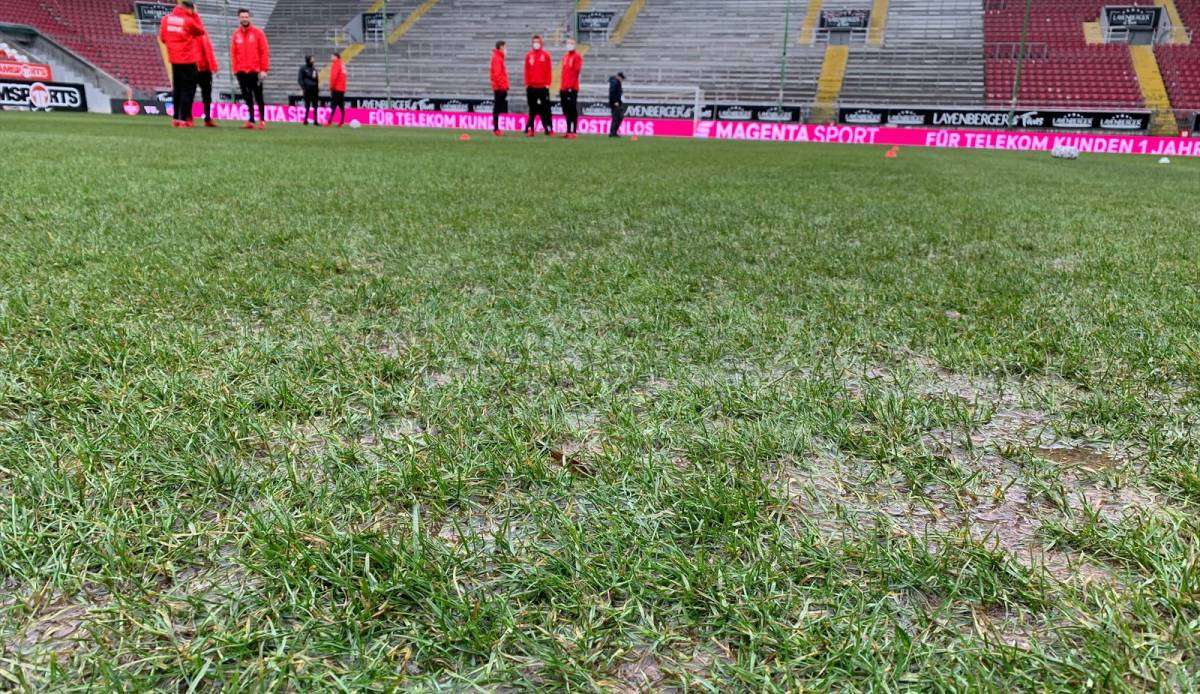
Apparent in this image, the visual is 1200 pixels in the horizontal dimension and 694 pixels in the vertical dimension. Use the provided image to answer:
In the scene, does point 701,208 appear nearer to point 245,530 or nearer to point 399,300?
point 399,300

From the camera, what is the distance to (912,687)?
79cm

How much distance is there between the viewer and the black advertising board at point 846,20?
30188 millimetres

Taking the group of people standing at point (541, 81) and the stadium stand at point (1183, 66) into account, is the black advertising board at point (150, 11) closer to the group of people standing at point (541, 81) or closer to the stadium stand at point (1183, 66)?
the group of people standing at point (541, 81)

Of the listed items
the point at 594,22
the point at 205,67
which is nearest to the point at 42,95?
the point at 205,67

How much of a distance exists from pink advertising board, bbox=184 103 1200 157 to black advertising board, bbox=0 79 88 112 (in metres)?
4.01

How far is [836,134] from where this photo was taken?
72.3 feet

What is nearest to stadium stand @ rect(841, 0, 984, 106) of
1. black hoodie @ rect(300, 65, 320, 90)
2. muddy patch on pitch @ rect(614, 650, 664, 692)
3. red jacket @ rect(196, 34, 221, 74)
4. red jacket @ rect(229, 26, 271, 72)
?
black hoodie @ rect(300, 65, 320, 90)

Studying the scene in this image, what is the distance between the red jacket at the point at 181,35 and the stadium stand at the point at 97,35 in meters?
23.8

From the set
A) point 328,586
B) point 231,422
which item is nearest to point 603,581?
point 328,586

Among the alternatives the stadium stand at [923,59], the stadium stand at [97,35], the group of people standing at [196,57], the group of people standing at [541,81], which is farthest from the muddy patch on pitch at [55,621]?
the stadium stand at [97,35]

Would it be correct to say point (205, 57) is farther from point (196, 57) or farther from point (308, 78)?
point (308, 78)

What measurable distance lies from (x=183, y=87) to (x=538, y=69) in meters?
6.35

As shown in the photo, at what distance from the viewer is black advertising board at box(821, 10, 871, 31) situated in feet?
99.0

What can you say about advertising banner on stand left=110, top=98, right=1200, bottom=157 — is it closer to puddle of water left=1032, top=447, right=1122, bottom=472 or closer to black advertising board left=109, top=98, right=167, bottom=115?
black advertising board left=109, top=98, right=167, bottom=115
